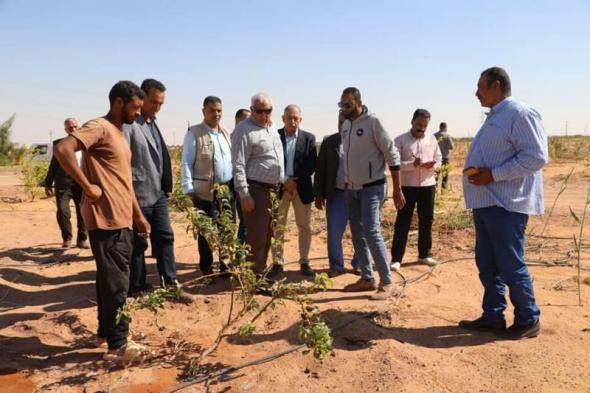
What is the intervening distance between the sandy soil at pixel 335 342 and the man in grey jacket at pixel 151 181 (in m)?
0.43

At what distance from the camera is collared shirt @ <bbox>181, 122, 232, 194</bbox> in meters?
4.49

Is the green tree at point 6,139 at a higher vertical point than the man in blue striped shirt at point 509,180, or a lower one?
higher

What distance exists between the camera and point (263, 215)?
434cm

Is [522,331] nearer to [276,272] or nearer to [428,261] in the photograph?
[428,261]

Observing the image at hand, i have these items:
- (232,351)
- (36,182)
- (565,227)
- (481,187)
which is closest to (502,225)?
(481,187)

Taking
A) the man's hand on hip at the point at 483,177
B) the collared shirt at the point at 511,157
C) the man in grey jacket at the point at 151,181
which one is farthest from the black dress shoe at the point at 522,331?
the man in grey jacket at the point at 151,181

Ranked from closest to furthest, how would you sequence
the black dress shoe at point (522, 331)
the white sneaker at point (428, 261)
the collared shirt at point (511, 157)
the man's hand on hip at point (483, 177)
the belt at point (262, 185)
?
1. the collared shirt at point (511, 157)
2. the man's hand on hip at point (483, 177)
3. the black dress shoe at point (522, 331)
4. the belt at point (262, 185)
5. the white sneaker at point (428, 261)

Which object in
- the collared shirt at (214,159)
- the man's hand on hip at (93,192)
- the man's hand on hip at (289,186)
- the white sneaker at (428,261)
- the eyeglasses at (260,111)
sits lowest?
the white sneaker at (428,261)

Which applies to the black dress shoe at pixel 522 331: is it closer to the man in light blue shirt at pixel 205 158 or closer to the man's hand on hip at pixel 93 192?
the man in light blue shirt at pixel 205 158

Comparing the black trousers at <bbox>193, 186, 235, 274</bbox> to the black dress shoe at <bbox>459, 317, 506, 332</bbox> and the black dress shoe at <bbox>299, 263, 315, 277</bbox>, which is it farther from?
the black dress shoe at <bbox>459, 317, 506, 332</bbox>

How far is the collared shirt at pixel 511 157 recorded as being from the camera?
3070mm

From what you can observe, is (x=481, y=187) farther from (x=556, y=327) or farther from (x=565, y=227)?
(x=565, y=227)

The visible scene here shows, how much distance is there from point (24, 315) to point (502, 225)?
152 inches

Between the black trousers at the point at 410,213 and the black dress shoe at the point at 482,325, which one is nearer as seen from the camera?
the black dress shoe at the point at 482,325
